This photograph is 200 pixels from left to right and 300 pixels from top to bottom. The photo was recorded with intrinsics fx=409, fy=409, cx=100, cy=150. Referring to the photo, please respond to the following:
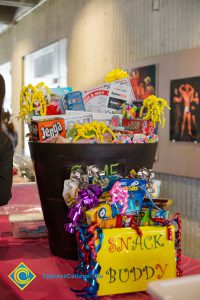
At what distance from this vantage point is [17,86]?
7027 millimetres

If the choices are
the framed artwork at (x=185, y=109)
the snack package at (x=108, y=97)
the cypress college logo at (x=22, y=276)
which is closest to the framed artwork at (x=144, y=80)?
the framed artwork at (x=185, y=109)

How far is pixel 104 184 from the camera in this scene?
0.81 metres

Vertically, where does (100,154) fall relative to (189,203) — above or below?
above

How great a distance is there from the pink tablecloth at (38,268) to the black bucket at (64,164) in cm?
5

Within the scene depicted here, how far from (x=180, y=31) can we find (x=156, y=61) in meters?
0.32

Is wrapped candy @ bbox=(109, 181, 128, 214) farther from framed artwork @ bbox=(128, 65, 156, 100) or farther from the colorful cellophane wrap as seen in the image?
framed artwork @ bbox=(128, 65, 156, 100)

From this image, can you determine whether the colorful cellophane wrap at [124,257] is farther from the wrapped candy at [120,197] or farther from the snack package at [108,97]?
the snack package at [108,97]

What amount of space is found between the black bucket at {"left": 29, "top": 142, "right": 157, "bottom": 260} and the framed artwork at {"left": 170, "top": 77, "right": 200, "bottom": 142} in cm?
211

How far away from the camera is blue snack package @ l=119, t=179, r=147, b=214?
0.78 metres

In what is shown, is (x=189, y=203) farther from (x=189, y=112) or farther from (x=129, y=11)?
(x=129, y=11)

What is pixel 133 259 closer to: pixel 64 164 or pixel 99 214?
pixel 99 214

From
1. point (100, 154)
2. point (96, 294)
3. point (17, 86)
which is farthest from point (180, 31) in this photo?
point (17, 86)

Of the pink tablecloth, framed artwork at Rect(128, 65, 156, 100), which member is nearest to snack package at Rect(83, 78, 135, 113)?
the pink tablecloth

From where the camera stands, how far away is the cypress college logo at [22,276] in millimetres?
822
